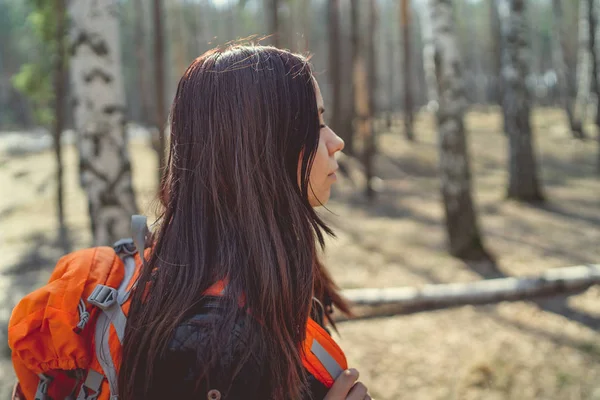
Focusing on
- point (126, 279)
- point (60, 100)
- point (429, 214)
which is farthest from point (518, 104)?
point (126, 279)

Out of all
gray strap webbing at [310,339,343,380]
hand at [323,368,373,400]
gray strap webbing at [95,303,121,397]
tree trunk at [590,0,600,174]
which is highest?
tree trunk at [590,0,600,174]

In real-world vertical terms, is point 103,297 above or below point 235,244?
below

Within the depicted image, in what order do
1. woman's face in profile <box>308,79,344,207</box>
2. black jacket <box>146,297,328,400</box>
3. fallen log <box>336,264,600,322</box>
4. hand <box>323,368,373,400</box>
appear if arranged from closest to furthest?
black jacket <box>146,297,328,400</box> → hand <box>323,368,373,400</box> → woman's face in profile <box>308,79,344,207</box> → fallen log <box>336,264,600,322</box>

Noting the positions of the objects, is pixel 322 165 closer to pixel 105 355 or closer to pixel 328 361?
pixel 328 361

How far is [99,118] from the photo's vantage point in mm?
4227

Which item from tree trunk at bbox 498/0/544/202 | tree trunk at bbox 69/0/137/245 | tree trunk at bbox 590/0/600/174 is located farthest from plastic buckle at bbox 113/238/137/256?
tree trunk at bbox 590/0/600/174

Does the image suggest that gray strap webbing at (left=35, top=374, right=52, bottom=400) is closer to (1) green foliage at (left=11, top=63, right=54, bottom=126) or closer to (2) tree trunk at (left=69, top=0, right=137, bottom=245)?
(2) tree trunk at (left=69, top=0, right=137, bottom=245)

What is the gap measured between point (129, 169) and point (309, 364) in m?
3.35

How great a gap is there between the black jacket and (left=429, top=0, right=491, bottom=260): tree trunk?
6.14m

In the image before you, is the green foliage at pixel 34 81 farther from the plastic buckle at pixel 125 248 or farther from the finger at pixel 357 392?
Result: the finger at pixel 357 392

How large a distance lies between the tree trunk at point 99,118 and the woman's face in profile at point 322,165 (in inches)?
119

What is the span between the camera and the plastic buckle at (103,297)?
4.28 ft

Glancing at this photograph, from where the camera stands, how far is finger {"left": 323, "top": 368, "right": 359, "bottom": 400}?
139cm

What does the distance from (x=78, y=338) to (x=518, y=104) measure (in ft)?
32.6
